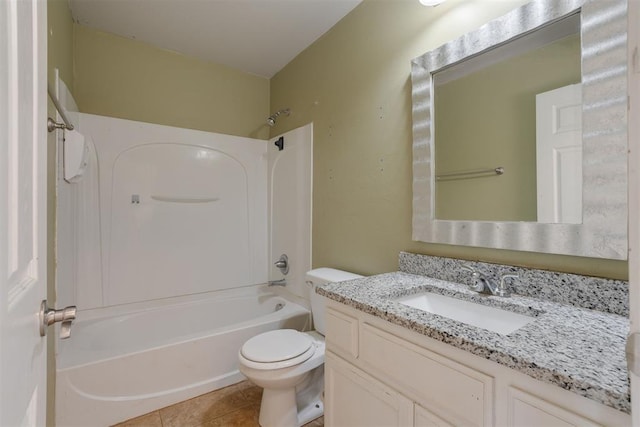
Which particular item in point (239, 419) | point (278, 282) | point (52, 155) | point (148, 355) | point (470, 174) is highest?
point (52, 155)

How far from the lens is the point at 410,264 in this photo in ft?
4.81

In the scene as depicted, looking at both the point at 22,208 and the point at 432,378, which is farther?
the point at 432,378

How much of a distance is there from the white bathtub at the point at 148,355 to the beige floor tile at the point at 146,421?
0.09ft

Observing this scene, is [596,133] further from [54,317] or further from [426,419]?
[54,317]

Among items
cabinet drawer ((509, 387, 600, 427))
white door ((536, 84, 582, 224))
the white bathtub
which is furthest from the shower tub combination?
cabinet drawer ((509, 387, 600, 427))

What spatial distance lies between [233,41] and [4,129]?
2195 mm

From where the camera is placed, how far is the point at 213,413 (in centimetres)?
172

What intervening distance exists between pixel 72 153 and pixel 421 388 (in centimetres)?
195

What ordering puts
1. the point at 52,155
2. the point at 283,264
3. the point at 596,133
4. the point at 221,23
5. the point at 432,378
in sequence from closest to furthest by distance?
the point at 432,378, the point at 596,133, the point at 52,155, the point at 221,23, the point at 283,264

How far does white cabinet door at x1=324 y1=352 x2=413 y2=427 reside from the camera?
914 millimetres

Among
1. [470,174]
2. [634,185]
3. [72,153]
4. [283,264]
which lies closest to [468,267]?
[470,174]

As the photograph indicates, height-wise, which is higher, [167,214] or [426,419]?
[167,214]

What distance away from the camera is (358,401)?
105cm

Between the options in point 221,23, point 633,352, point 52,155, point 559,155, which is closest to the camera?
point 633,352
